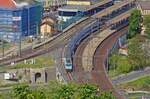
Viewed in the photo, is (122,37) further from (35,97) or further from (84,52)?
(35,97)

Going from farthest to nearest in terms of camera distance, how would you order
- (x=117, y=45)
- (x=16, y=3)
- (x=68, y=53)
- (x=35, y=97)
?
(x=16, y=3) < (x=117, y=45) < (x=68, y=53) < (x=35, y=97)

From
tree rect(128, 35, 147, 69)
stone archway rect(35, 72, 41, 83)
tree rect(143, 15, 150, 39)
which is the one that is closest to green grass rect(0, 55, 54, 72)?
stone archway rect(35, 72, 41, 83)

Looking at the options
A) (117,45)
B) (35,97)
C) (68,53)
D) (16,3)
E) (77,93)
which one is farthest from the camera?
(16,3)

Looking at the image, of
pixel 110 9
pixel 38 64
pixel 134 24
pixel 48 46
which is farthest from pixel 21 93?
pixel 110 9

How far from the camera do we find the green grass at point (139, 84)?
2388 centimetres

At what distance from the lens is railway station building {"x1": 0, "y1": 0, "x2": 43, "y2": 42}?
31.8 metres

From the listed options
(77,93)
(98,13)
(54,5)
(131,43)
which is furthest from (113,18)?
(77,93)

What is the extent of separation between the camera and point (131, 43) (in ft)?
93.0

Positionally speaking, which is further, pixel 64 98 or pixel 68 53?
pixel 68 53

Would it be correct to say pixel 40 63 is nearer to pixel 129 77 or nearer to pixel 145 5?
pixel 129 77

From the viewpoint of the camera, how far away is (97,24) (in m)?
33.9

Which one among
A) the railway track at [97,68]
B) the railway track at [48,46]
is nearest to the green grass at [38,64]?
the railway track at [48,46]

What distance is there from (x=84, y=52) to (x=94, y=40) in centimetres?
258

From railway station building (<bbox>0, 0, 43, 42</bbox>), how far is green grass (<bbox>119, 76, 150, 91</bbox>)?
906 cm
